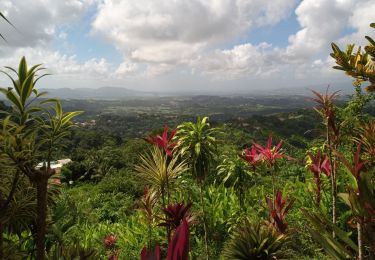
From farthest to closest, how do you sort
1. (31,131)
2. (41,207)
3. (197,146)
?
(197,146), (31,131), (41,207)

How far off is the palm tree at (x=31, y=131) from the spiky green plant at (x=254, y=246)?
1965 millimetres

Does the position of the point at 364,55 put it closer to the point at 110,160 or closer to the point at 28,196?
the point at 28,196

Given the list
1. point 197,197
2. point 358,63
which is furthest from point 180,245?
point 197,197

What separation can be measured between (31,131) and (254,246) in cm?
241

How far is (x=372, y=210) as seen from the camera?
4.61 feet

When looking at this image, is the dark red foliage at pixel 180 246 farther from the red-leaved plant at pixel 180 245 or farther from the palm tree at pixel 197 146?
the palm tree at pixel 197 146

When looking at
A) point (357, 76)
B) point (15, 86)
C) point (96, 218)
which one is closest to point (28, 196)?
point (15, 86)

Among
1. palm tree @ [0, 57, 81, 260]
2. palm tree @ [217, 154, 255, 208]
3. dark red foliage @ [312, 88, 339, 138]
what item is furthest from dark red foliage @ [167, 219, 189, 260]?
palm tree @ [217, 154, 255, 208]

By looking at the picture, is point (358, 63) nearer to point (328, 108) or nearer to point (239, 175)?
point (328, 108)

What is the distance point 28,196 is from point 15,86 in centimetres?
87

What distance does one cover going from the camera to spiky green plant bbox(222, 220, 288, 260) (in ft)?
10.6

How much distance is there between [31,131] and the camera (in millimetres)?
2117

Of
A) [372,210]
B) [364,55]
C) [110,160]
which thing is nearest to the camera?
[372,210]

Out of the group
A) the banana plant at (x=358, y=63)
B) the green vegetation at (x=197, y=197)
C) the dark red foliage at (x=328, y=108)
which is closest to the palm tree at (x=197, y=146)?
the green vegetation at (x=197, y=197)
